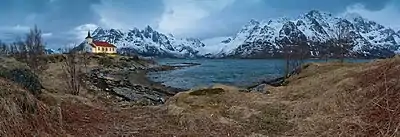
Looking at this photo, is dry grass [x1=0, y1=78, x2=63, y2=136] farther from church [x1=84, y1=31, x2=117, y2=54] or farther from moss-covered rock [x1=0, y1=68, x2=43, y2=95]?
church [x1=84, y1=31, x2=117, y2=54]

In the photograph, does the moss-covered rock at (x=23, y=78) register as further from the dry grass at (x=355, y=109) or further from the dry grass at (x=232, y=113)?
the dry grass at (x=355, y=109)

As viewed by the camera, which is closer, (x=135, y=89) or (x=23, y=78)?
(x=23, y=78)

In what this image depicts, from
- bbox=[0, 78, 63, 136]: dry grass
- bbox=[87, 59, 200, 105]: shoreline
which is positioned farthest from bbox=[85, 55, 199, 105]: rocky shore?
bbox=[0, 78, 63, 136]: dry grass

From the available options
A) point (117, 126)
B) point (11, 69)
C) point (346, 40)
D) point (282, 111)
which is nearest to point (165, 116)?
point (117, 126)

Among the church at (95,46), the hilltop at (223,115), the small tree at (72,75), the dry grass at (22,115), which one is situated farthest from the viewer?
the church at (95,46)

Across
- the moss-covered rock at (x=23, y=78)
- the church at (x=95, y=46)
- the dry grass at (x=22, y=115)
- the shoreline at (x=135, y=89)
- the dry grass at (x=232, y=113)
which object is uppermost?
the church at (x=95, y=46)

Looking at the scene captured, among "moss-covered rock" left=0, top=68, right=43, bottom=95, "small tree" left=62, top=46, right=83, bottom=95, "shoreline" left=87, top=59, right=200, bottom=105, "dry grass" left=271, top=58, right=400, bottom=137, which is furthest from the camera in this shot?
"shoreline" left=87, top=59, right=200, bottom=105

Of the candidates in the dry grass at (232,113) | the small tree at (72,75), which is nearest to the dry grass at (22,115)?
→ the dry grass at (232,113)

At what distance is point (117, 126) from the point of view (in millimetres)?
11977

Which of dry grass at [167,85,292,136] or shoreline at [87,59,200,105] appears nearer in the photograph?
dry grass at [167,85,292,136]

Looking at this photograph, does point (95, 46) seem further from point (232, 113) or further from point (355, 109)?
point (355, 109)

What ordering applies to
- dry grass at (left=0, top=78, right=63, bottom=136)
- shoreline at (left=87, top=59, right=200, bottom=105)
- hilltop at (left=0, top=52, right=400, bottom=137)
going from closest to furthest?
dry grass at (left=0, top=78, right=63, bottom=136) < hilltop at (left=0, top=52, right=400, bottom=137) < shoreline at (left=87, top=59, right=200, bottom=105)

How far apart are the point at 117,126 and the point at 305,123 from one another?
5432mm

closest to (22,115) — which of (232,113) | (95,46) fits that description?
(232,113)
